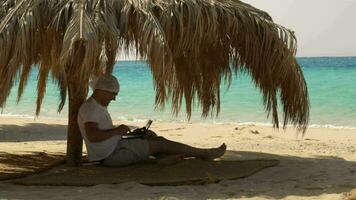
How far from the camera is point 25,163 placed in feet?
20.1

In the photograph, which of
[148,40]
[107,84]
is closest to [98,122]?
[107,84]

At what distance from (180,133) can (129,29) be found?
5.85 m

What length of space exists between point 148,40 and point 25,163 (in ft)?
7.46

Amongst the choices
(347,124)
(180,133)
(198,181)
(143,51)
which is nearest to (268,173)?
(198,181)

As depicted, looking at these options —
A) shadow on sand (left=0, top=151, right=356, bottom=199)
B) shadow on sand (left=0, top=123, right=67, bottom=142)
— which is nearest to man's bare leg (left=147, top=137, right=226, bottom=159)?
shadow on sand (left=0, top=151, right=356, bottom=199)

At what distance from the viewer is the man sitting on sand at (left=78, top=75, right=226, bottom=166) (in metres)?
5.43

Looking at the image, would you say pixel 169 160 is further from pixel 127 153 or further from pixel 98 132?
pixel 98 132

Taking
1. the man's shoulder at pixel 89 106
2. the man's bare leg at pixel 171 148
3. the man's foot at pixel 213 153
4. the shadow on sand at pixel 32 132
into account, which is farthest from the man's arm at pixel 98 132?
the shadow on sand at pixel 32 132

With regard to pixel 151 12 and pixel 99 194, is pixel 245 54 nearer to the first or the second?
pixel 151 12

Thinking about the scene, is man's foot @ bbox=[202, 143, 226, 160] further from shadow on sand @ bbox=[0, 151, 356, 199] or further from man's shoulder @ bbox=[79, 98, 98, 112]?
man's shoulder @ bbox=[79, 98, 98, 112]

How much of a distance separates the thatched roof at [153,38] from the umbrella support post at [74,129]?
0.11 meters

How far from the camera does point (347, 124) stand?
13750 millimetres

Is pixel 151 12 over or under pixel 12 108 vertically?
over

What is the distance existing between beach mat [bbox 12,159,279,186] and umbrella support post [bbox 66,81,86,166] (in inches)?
6.4
